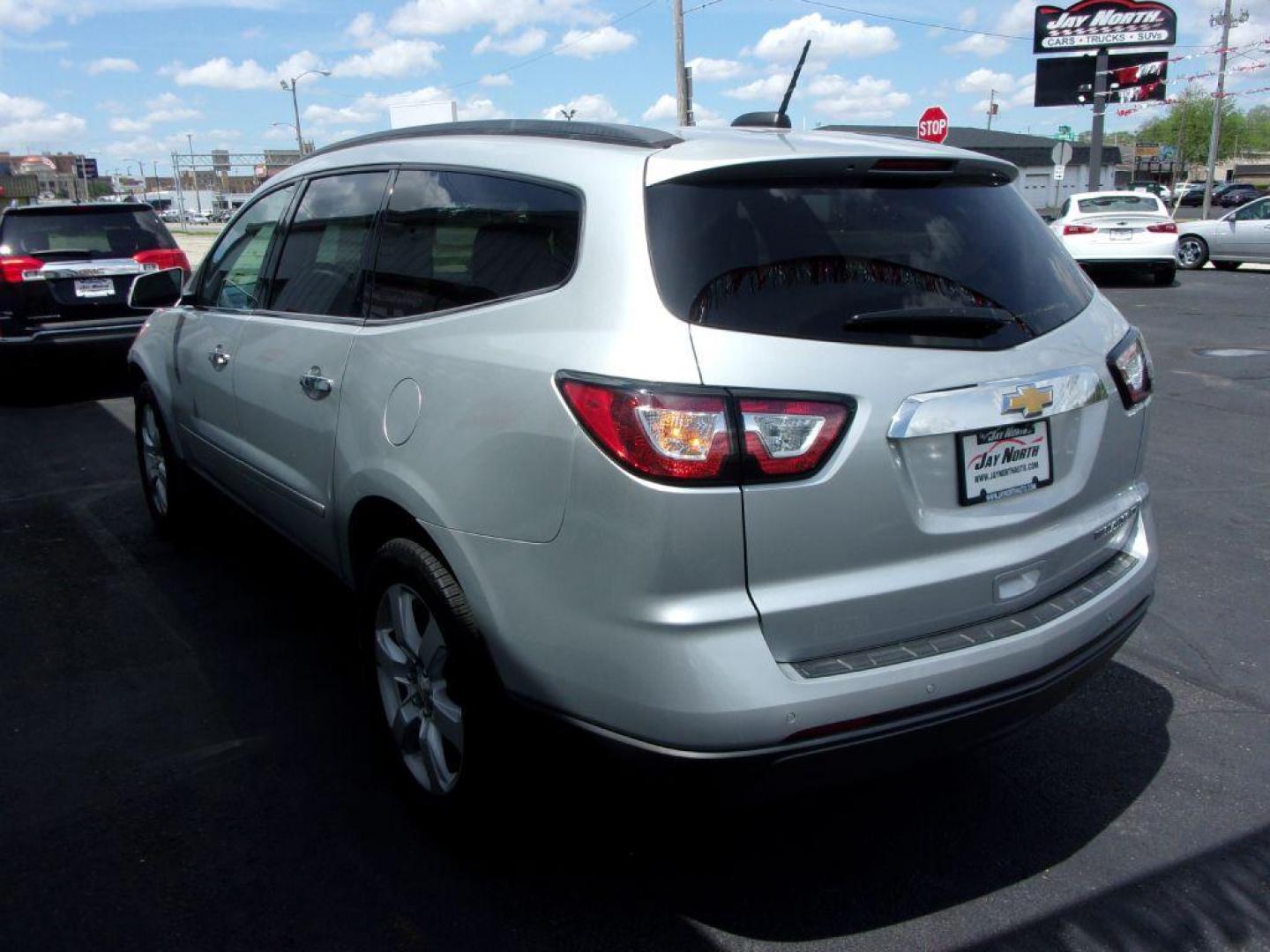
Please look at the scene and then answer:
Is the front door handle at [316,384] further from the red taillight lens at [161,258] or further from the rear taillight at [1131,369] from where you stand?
the red taillight lens at [161,258]

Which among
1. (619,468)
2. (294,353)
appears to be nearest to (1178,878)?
(619,468)

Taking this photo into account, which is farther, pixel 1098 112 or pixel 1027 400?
pixel 1098 112

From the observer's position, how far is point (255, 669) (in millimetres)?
3939

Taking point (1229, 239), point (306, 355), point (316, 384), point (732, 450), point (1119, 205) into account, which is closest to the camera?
point (732, 450)

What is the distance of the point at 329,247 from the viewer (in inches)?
140

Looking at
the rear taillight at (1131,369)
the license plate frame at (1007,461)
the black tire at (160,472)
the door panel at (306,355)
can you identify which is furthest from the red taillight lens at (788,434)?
the black tire at (160,472)

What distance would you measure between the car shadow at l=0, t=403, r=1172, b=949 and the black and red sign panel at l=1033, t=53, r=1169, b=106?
115ft

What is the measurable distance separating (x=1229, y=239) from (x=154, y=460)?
20710 millimetres

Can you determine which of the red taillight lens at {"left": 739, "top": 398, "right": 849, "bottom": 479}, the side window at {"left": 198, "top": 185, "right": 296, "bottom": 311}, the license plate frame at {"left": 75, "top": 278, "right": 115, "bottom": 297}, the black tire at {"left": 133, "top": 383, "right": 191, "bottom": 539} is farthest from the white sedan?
the red taillight lens at {"left": 739, "top": 398, "right": 849, "bottom": 479}

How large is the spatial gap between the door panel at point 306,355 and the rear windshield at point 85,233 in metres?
6.87

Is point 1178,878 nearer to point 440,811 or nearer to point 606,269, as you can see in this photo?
point 440,811

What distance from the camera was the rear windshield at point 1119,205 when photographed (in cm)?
1828

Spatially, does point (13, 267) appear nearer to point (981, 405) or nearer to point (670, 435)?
point (670, 435)

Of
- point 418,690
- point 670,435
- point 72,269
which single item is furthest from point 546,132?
point 72,269
